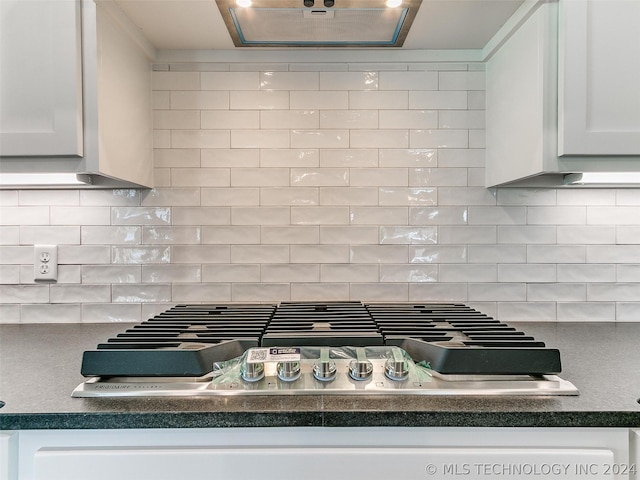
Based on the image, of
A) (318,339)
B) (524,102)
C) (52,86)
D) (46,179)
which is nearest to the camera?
(318,339)

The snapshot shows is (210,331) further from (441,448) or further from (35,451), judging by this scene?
(441,448)

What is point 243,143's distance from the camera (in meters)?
1.50

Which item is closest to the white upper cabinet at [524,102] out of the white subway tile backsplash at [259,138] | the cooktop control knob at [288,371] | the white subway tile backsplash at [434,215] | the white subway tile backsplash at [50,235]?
the white subway tile backsplash at [434,215]

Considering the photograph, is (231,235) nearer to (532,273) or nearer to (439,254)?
(439,254)

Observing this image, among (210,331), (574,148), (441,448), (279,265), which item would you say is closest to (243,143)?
(279,265)

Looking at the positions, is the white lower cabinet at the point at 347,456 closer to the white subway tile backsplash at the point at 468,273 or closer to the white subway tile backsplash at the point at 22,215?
the white subway tile backsplash at the point at 468,273

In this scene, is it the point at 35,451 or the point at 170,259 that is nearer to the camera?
the point at 35,451

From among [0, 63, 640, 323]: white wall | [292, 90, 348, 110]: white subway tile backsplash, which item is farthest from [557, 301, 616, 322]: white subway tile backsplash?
[292, 90, 348, 110]: white subway tile backsplash

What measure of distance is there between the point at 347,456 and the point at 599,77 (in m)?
1.09

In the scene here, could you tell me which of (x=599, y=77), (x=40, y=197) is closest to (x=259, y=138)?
(x=40, y=197)

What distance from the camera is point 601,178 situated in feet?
4.25

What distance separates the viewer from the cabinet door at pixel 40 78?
1090 millimetres

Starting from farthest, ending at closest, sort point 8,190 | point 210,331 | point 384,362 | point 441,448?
1. point 8,190
2. point 210,331
3. point 384,362
4. point 441,448

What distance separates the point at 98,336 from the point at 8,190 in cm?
62
